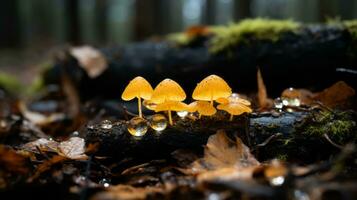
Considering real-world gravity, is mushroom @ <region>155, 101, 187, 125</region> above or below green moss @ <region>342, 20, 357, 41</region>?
below

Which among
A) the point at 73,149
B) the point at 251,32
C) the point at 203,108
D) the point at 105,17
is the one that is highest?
the point at 105,17

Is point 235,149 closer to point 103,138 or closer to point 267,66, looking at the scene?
point 103,138

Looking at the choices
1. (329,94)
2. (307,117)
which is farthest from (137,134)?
(329,94)

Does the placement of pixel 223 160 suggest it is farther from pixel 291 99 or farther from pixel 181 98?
pixel 291 99

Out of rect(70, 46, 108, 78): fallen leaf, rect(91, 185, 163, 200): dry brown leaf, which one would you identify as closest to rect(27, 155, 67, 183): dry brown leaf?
rect(91, 185, 163, 200): dry brown leaf

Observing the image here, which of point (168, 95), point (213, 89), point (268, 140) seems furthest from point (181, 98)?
point (268, 140)

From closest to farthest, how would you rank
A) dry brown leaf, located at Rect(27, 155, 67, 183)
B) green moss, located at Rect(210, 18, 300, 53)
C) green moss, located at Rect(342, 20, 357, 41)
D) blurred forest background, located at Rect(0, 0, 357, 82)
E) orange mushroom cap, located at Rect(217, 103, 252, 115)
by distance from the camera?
1. dry brown leaf, located at Rect(27, 155, 67, 183)
2. orange mushroom cap, located at Rect(217, 103, 252, 115)
3. green moss, located at Rect(342, 20, 357, 41)
4. green moss, located at Rect(210, 18, 300, 53)
5. blurred forest background, located at Rect(0, 0, 357, 82)

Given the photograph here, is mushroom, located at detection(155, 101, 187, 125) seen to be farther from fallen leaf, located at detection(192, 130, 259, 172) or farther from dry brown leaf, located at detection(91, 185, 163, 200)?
dry brown leaf, located at detection(91, 185, 163, 200)
